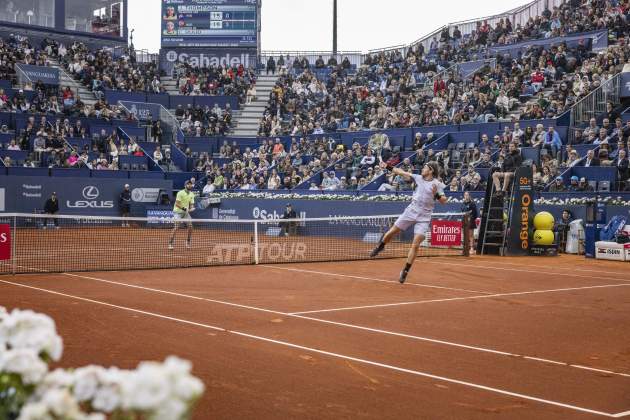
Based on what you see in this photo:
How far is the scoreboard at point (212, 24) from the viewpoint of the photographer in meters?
52.4

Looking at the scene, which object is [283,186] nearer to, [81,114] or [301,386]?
[81,114]

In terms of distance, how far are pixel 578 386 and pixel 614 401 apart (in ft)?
1.71

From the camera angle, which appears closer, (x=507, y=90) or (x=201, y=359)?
(x=201, y=359)

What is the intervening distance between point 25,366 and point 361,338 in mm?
6804

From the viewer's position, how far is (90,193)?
36125 mm

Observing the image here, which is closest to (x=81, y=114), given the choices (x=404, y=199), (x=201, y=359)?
(x=404, y=199)

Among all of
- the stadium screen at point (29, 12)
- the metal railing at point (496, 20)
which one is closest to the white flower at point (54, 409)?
the metal railing at point (496, 20)

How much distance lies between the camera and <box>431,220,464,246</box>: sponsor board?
24.8 m

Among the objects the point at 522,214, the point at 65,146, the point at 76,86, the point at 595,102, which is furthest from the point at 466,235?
the point at 76,86

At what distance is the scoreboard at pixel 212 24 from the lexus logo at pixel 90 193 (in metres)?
19.3

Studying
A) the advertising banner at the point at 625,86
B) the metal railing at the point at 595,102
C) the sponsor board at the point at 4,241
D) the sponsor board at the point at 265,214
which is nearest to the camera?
the sponsor board at the point at 4,241

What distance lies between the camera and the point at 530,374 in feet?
23.8

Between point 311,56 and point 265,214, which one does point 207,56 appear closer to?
point 311,56

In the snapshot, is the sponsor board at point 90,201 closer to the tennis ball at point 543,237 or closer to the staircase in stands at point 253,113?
the staircase in stands at point 253,113
